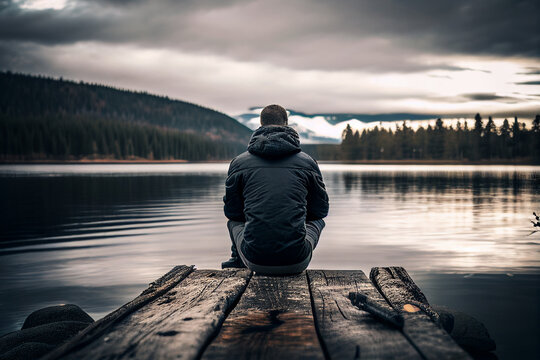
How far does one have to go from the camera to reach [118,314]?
335cm

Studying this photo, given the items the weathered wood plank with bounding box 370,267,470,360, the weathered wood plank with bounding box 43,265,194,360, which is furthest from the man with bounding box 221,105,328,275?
the weathered wood plank with bounding box 370,267,470,360

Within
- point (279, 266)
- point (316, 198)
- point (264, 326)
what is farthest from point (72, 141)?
point (264, 326)

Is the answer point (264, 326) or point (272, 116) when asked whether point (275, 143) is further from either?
point (264, 326)

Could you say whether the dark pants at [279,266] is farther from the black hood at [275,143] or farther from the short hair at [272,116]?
the short hair at [272,116]

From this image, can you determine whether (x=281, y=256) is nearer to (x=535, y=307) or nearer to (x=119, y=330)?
(x=119, y=330)

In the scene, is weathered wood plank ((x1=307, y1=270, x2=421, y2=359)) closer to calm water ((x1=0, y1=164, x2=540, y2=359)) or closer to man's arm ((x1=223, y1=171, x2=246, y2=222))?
man's arm ((x1=223, y1=171, x2=246, y2=222))

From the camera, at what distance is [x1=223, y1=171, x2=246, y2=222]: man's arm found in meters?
5.24

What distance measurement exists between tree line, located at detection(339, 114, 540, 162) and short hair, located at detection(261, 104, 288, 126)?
557 ft

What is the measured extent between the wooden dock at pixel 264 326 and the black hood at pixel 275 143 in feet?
4.72

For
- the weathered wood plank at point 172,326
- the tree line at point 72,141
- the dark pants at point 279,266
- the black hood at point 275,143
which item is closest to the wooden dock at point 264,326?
the weathered wood plank at point 172,326

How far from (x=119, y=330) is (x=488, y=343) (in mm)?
5266

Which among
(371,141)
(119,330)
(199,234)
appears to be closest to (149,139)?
(371,141)

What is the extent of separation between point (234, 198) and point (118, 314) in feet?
7.64

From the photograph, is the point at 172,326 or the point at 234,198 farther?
the point at 234,198
